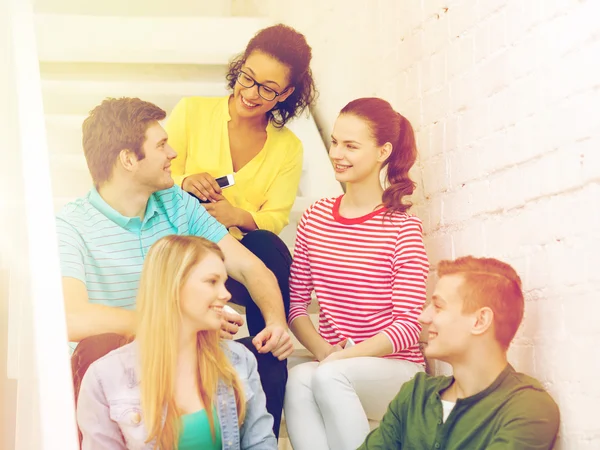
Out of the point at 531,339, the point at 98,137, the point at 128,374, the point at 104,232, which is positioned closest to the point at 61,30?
the point at 98,137

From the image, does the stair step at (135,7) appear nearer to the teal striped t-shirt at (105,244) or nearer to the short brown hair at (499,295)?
the teal striped t-shirt at (105,244)

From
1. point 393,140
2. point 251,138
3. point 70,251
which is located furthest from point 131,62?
point 70,251

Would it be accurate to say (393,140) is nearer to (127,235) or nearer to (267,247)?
(267,247)

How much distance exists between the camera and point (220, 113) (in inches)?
108

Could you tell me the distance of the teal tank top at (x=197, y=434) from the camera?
1.82 meters

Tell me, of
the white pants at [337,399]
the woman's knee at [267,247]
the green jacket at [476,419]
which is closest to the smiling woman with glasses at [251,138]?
the woman's knee at [267,247]

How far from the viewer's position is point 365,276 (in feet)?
7.50

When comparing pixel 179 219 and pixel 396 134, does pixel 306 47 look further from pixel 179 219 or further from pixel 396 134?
pixel 179 219

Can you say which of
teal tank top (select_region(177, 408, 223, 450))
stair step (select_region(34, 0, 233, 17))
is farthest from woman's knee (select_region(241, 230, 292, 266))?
stair step (select_region(34, 0, 233, 17))

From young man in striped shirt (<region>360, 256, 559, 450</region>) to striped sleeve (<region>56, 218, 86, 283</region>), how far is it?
736 mm

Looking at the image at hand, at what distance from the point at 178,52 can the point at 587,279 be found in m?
2.26

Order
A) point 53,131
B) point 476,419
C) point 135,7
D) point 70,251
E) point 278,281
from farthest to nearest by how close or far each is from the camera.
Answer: point 135,7 < point 53,131 < point 278,281 < point 70,251 < point 476,419

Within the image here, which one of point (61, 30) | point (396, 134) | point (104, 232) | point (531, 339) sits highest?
point (61, 30)

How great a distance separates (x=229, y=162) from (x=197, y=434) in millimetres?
1052
